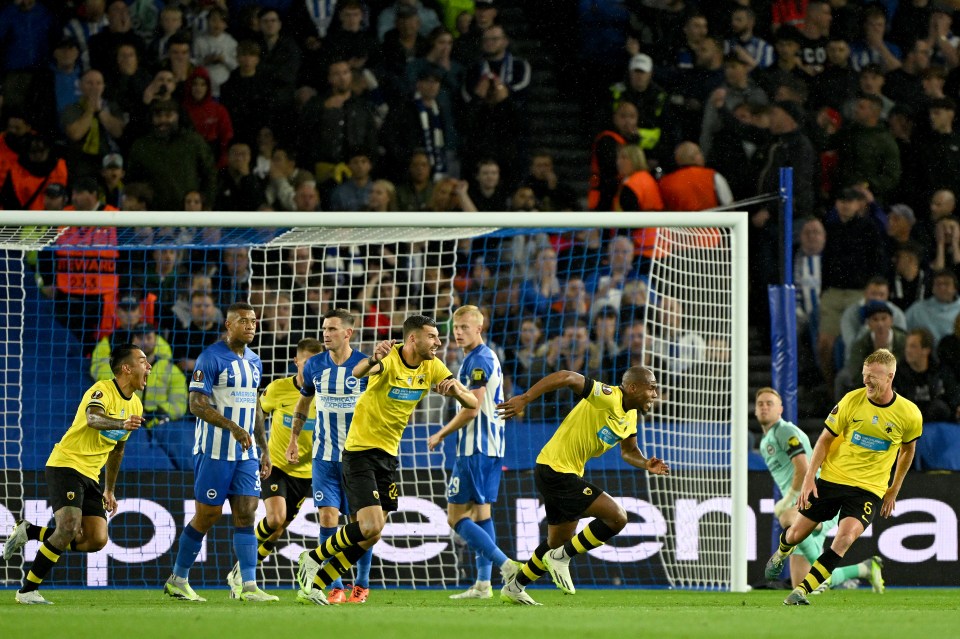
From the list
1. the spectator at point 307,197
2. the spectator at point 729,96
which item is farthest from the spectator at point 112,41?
the spectator at point 729,96

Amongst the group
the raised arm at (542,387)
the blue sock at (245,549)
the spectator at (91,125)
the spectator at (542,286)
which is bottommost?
the blue sock at (245,549)

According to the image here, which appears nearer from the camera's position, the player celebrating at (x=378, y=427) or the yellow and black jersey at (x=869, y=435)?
the player celebrating at (x=378, y=427)

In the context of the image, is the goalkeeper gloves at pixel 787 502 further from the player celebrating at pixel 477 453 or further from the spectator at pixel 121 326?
the spectator at pixel 121 326

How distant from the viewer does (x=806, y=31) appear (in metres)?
16.3

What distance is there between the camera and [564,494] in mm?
9266

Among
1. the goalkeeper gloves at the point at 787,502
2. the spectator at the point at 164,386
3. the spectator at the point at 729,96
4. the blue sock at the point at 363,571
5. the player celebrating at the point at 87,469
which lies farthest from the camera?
the spectator at the point at 729,96

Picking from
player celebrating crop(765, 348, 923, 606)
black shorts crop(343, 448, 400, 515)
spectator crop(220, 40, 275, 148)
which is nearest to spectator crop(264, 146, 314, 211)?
spectator crop(220, 40, 275, 148)

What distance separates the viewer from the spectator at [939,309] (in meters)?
13.8

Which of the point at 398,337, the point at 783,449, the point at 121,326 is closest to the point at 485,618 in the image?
the point at 783,449

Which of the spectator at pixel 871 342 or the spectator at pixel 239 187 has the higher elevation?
the spectator at pixel 239 187

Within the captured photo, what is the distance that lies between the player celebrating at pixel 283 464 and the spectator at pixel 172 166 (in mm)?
4184

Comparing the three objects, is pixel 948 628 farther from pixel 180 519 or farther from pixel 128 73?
pixel 128 73

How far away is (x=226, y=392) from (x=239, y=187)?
5392 millimetres

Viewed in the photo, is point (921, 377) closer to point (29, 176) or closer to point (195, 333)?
point (195, 333)
